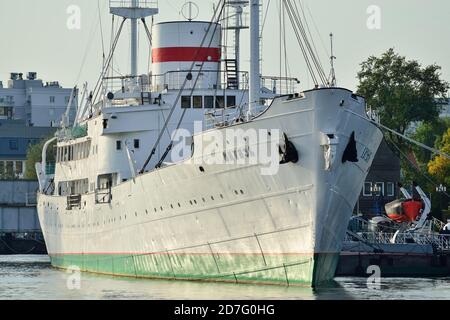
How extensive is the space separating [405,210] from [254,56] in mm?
24968

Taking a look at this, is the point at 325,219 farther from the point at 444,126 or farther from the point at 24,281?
the point at 444,126

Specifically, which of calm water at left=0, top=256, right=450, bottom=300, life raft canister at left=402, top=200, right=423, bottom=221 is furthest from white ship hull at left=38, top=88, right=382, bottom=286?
life raft canister at left=402, top=200, right=423, bottom=221

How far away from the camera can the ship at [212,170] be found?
49.3 m

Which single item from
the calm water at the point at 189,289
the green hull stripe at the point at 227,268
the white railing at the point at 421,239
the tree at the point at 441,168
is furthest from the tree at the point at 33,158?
the green hull stripe at the point at 227,268

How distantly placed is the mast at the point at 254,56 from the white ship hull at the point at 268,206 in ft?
4.40

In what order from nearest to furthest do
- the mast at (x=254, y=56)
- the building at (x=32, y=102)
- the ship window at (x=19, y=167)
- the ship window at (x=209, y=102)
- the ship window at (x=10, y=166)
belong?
the mast at (x=254, y=56), the ship window at (x=209, y=102), the ship window at (x=10, y=166), the ship window at (x=19, y=167), the building at (x=32, y=102)

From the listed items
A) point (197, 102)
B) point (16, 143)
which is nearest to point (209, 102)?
point (197, 102)

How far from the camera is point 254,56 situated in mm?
51156

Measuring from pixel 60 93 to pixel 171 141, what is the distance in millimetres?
103423

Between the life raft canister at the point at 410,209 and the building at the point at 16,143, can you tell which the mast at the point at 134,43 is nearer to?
the life raft canister at the point at 410,209

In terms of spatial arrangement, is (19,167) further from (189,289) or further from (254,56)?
(254,56)

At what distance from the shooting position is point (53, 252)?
243 feet
